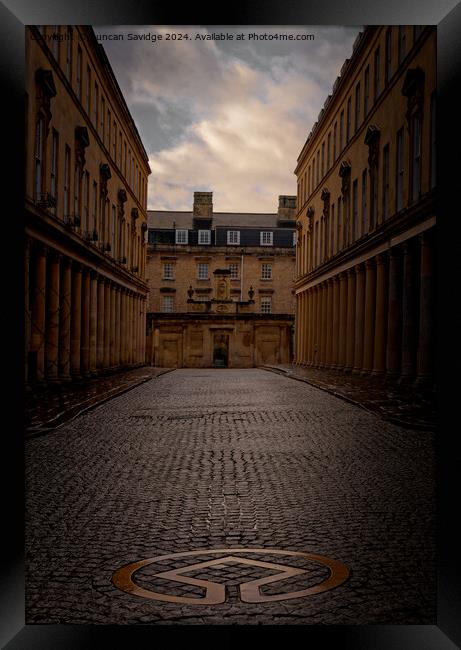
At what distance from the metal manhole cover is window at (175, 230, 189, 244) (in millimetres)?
58012

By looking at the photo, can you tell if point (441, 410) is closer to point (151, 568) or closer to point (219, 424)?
point (151, 568)

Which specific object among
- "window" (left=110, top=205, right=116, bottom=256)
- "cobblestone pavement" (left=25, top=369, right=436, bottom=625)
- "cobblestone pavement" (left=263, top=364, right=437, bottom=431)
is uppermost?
"window" (left=110, top=205, right=116, bottom=256)

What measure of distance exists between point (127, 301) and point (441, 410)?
107ft

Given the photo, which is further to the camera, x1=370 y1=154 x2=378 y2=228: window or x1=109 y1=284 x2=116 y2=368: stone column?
x1=109 y1=284 x2=116 y2=368: stone column

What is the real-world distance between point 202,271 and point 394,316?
40581mm

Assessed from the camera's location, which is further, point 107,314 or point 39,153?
point 107,314

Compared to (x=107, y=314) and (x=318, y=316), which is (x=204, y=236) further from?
(x=107, y=314)

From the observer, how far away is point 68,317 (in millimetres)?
23172

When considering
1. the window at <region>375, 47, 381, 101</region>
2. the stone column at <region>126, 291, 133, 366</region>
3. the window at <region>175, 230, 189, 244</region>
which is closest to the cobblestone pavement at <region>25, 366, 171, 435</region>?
the window at <region>375, 47, 381, 101</region>

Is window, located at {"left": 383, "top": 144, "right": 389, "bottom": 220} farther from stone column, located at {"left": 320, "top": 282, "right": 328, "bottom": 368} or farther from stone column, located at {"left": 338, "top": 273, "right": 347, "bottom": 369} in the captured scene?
stone column, located at {"left": 320, "top": 282, "right": 328, "bottom": 368}

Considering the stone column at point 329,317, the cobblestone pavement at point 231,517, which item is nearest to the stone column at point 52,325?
the cobblestone pavement at point 231,517

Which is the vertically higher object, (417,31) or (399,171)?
(417,31)

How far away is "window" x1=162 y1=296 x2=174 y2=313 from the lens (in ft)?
186

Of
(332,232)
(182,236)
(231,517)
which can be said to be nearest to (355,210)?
(332,232)
